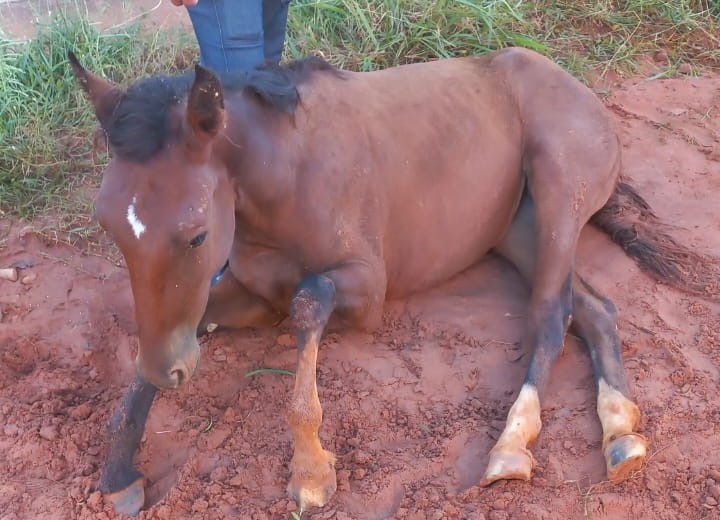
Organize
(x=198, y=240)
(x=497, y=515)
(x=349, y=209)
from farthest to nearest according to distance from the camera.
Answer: (x=349, y=209) → (x=497, y=515) → (x=198, y=240)

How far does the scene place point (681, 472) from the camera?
2715mm

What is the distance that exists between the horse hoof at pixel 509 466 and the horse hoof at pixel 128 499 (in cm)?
122

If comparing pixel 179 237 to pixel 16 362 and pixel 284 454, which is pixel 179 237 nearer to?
pixel 284 454

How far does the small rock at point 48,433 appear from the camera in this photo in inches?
119

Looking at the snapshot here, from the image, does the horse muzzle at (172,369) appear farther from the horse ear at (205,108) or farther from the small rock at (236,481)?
the horse ear at (205,108)

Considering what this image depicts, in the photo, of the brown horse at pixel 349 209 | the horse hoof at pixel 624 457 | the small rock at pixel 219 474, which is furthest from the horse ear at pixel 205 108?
the horse hoof at pixel 624 457

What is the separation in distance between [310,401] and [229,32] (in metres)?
1.75

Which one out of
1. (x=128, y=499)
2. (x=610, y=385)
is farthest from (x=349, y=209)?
(x=128, y=499)

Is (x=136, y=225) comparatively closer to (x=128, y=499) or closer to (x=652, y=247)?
(x=128, y=499)

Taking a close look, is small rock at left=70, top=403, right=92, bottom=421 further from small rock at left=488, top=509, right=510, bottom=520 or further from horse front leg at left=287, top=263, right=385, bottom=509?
small rock at left=488, top=509, right=510, bottom=520

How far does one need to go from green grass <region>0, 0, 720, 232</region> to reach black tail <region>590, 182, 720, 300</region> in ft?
5.36

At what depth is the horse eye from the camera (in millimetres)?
2334

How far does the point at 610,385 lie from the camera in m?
3.02

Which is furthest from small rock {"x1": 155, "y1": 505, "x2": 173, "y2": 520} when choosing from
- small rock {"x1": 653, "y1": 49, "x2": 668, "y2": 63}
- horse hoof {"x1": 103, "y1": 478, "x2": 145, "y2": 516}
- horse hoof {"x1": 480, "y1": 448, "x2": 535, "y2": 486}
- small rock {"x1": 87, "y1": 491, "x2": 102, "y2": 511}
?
small rock {"x1": 653, "y1": 49, "x2": 668, "y2": 63}
